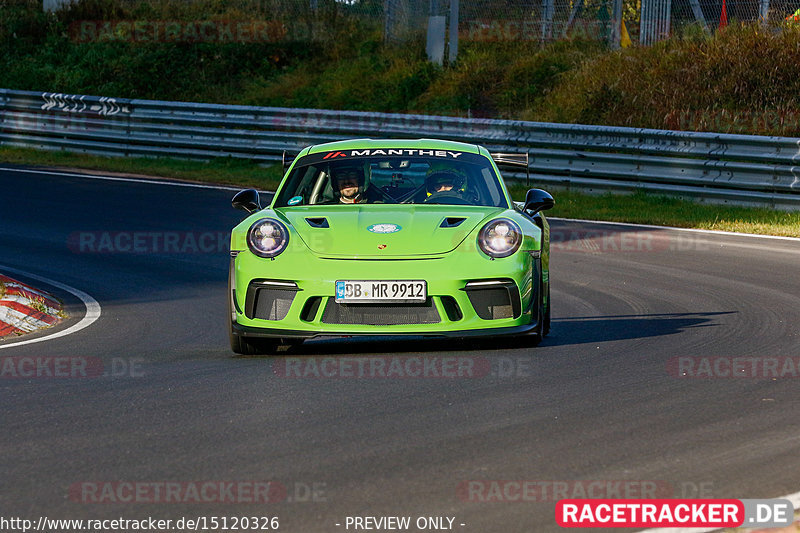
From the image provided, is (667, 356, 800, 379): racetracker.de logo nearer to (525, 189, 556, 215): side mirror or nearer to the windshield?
(525, 189, 556, 215): side mirror

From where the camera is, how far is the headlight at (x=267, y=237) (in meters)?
7.46

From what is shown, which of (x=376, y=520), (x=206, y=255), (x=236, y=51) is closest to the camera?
(x=376, y=520)

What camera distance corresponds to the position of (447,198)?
834 cm

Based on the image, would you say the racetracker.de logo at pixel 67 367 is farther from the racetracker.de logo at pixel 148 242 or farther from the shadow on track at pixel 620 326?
the racetracker.de logo at pixel 148 242

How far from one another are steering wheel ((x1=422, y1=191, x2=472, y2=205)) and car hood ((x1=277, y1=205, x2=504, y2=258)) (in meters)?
0.23

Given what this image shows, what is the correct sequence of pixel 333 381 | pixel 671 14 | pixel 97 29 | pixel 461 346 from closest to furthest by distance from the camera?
pixel 333 381, pixel 461 346, pixel 671 14, pixel 97 29

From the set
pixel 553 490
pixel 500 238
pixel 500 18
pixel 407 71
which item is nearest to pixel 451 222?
pixel 500 238

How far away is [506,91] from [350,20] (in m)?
8.07

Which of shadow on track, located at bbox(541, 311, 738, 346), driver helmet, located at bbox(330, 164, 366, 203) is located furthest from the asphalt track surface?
driver helmet, located at bbox(330, 164, 366, 203)

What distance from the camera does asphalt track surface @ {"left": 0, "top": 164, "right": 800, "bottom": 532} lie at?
4691 millimetres

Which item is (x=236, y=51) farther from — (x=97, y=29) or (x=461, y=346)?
(x=461, y=346)

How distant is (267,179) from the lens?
20766 mm

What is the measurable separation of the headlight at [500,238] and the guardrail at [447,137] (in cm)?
967

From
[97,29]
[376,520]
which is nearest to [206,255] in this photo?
[376,520]
